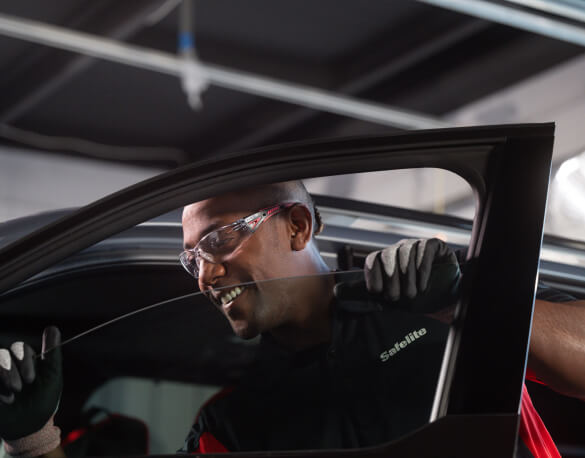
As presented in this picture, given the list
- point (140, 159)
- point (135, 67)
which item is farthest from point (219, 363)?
point (140, 159)

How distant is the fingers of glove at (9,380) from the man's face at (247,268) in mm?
353

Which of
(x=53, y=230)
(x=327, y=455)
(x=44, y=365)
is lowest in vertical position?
(x=327, y=455)

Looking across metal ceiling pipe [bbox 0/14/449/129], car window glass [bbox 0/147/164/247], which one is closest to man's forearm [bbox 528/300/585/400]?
metal ceiling pipe [bbox 0/14/449/129]

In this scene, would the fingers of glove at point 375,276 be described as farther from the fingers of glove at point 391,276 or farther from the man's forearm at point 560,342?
the man's forearm at point 560,342

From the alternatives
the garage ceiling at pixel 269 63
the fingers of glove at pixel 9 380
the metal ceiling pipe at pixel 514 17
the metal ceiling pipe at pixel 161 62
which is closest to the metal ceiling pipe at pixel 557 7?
the metal ceiling pipe at pixel 514 17

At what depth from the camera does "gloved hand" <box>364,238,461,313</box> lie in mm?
1086

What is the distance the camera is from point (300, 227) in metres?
1.30

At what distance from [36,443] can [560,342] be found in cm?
96

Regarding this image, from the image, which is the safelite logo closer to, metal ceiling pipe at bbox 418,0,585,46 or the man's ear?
the man's ear

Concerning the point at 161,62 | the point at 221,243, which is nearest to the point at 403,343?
the point at 221,243

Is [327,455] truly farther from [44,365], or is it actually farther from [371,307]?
[44,365]

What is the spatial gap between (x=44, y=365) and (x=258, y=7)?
418 centimetres

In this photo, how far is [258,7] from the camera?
4.93 m

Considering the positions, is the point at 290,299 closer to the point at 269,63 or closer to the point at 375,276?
the point at 375,276
